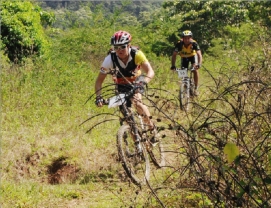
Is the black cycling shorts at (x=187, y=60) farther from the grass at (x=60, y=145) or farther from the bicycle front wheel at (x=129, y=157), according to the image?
the bicycle front wheel at (x=129, y=157)

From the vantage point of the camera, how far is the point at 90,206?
420 centimetres

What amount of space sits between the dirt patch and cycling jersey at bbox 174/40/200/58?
12.6ft

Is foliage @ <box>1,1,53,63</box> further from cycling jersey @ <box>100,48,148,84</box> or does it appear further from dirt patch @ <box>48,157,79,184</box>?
cycling jersey @ <box>100,48,148,84</box>

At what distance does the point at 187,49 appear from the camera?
8.70 meters

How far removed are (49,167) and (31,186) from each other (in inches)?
47.0

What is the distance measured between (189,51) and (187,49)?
2.4 inches

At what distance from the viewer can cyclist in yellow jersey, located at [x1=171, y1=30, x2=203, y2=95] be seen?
838cm

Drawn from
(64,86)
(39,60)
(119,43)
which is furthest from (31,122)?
(39,60)

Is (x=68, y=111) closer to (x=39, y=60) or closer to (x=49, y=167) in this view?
(x=49, y=167)

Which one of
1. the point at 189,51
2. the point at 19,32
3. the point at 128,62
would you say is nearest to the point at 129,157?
the point at 128,62

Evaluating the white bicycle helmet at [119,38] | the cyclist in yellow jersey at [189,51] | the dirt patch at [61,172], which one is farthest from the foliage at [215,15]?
the white bicycle helmet at [119,38]

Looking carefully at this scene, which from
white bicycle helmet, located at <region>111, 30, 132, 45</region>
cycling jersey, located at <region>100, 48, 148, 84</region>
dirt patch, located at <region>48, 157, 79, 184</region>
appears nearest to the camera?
white bicycle helmet, located at <region>111, 30, 132, 45</region>

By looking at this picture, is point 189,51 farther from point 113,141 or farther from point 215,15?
point 215,15

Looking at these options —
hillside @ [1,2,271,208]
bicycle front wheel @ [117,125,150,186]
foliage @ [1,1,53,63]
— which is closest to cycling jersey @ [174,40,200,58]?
hillside @ [1,2,271,208]
